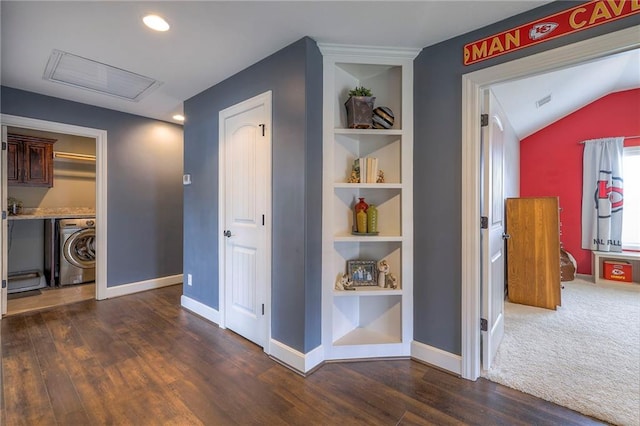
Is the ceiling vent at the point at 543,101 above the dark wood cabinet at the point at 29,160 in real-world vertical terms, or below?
above

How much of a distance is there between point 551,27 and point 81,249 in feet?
18.5

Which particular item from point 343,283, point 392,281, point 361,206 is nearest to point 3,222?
point 343,283

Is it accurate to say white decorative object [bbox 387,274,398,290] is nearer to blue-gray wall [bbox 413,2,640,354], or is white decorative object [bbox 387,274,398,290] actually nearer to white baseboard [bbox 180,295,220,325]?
blue-gray wall [bbox 413,2,640,354]

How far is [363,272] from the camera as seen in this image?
2287mm

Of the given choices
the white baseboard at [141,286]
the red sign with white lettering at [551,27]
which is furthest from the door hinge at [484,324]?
the white baseboard at [141,286]

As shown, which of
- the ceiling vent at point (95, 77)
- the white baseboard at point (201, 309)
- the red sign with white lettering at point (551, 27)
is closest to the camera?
the red sign with white lettering at point (551, 27)

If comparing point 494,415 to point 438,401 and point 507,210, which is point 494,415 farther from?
point 507,210

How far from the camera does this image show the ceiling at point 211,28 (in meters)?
1.66

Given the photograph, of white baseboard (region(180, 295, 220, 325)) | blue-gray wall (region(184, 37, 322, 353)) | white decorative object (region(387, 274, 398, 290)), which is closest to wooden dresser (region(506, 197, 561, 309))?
white decorative object (region(387, 274, 398, 290))

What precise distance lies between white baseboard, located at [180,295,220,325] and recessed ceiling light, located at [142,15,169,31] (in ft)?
7.80

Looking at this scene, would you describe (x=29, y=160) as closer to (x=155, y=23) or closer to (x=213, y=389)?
(x=155, y=23)

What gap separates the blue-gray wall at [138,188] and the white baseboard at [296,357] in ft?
8.49

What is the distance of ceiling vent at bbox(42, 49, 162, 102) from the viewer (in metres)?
2.33

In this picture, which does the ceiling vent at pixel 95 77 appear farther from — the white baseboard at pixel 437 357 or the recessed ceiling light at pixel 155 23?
the white baseboard at pixel 437 357
